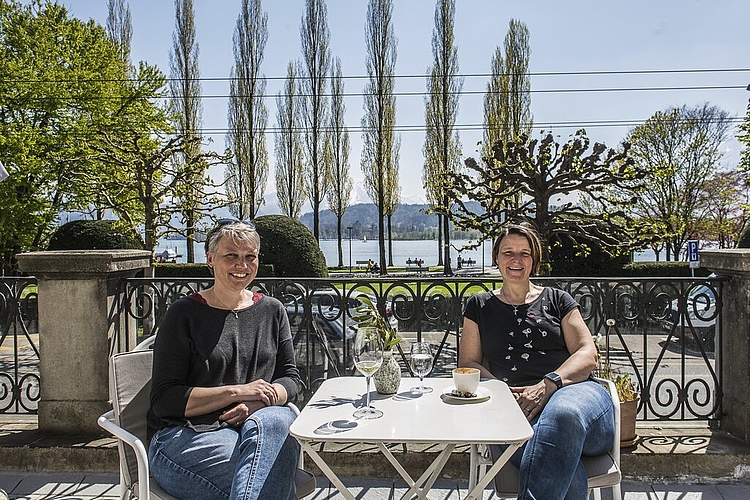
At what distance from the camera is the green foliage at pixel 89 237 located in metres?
15.6

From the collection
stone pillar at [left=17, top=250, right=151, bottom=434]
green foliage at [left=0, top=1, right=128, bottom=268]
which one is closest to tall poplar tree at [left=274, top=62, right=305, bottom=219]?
green foliage at [left=0, top=1, right=128, bottom=268]

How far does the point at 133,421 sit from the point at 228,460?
1.97 ft

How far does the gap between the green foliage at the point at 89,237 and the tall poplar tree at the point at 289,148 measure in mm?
16132

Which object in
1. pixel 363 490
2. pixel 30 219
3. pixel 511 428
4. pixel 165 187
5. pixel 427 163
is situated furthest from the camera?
pixel 427 163

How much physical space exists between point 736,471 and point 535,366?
1.64 meters

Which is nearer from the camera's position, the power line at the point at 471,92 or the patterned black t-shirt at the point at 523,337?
the patterned black t-shirt at the point at 523,337

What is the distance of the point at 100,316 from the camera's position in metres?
3.76

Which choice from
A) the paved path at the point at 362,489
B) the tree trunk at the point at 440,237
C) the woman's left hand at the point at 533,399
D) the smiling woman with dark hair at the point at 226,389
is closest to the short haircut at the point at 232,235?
the smiling woman with dark hair at the point at 226,389

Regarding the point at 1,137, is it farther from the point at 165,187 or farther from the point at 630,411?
the point at 630,411

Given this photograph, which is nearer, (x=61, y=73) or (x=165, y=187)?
(x=165, y=187)

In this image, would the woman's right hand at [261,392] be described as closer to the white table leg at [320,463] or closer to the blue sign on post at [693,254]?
the white table leg at [320,463]

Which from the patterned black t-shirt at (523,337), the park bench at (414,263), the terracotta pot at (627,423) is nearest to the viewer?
the patterned black t-shirt at (523,337)

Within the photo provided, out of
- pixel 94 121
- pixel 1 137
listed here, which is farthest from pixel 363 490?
pixel 94 121

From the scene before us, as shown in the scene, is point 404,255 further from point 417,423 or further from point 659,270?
point 417,423
